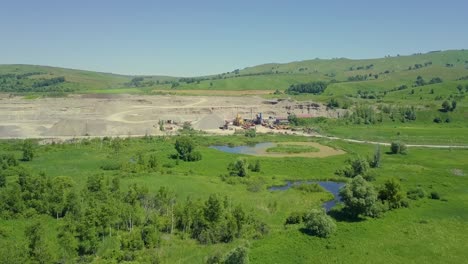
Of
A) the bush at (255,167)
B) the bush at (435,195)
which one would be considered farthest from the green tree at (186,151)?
the bush at (435,195)

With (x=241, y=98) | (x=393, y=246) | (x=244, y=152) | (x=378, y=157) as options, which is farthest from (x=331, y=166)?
(x=241, y=98)

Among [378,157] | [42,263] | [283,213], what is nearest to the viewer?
[42,263]

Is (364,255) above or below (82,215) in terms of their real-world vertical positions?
below

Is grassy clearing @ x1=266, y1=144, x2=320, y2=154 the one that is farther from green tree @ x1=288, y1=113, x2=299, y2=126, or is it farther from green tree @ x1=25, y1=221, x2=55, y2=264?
green tree @ x1=25, y1=221, x2=55, y2=264

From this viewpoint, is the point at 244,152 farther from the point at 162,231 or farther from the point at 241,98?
the point at 241,98

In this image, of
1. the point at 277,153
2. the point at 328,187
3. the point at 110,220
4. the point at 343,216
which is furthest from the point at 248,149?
the point at 110,220

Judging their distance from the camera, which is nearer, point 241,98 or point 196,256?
point 196,256

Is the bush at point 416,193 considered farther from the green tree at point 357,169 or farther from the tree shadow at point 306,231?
the tree shadow at point 306,231

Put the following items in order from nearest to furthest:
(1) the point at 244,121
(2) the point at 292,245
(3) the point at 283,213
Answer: (2) the point at 292,245 < (3) the point at 283,213 < (1) the point at 244,121
